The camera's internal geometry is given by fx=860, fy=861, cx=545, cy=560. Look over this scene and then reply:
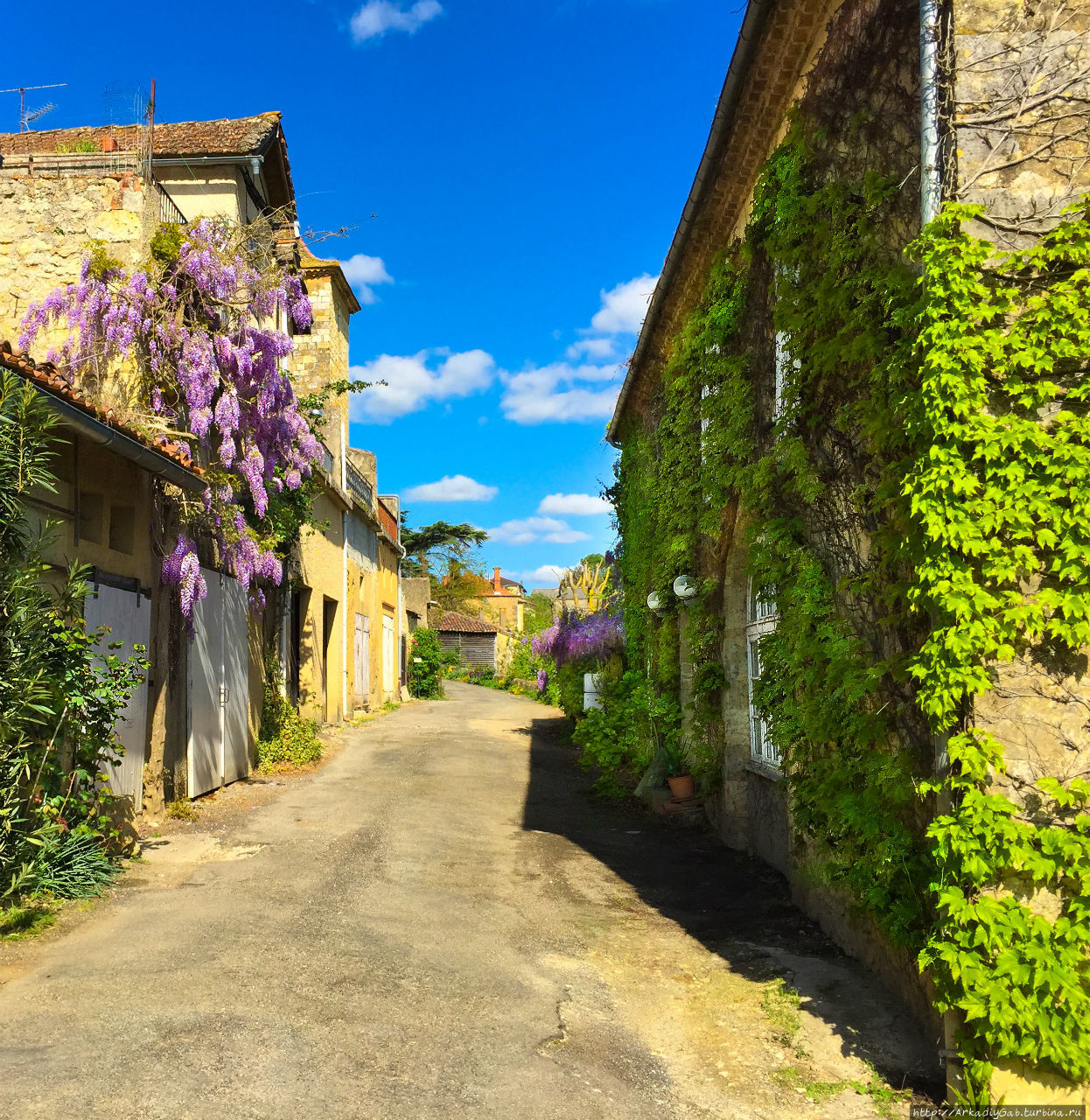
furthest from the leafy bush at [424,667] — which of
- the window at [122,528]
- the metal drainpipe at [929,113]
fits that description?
the metal drainpipe at [929,113]

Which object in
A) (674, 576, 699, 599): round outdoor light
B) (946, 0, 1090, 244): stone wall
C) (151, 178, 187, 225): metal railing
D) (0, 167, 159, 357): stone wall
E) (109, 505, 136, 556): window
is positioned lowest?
(674, 576, 699, 599): round outdoor light

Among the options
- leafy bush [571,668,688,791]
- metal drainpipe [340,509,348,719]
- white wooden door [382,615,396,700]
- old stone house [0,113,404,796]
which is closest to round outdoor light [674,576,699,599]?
leafy bush [571,668,688,791]

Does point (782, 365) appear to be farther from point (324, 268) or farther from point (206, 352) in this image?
point (324, 268)

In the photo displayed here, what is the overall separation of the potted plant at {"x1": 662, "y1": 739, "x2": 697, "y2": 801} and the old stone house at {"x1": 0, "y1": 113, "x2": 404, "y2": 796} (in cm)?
489

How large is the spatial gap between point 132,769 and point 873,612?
584 cm

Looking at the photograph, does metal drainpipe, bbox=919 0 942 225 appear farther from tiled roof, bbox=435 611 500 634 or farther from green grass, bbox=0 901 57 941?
tiled roof, bbox=435 611 500 634

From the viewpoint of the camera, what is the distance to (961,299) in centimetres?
341

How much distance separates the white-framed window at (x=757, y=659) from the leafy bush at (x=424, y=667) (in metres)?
20.0

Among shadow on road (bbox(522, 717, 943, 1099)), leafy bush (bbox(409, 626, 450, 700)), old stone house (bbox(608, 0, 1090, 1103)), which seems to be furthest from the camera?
leafy bush (bbox(409, 626, 450, 700))

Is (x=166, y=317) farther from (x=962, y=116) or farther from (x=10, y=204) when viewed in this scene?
(x=962, y=116)

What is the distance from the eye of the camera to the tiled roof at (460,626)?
130 feet

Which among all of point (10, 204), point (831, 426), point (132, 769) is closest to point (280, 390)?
point (10, 204)

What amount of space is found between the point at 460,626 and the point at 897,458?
3624 cm

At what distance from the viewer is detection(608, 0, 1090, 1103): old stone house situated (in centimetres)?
331
